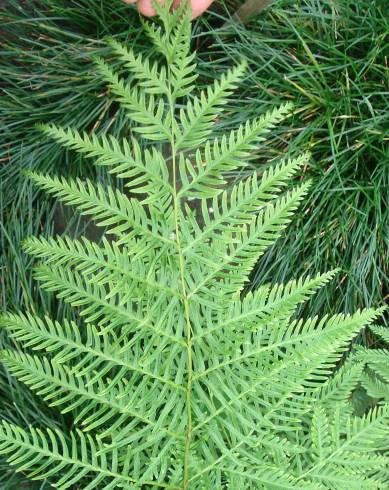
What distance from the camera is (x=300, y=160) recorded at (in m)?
0.65

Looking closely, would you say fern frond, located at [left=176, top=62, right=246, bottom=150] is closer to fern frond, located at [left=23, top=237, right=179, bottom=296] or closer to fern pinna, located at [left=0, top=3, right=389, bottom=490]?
fern pinna, located at [left=0, top=3, right=389, bottom=490]

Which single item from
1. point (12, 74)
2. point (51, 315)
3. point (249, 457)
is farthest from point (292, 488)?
point (12, 74)

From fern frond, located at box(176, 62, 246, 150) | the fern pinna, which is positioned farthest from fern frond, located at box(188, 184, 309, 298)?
fern frond, located at box(176, 62, 246, 150)

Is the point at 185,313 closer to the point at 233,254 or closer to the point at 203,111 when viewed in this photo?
the point at 233,254

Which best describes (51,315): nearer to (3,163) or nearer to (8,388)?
(8,388)

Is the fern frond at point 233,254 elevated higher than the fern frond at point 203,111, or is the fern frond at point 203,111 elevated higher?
the fern frond at point 203,111

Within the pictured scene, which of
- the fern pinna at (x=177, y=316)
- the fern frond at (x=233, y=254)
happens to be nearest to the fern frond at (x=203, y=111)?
the fern pinna at (x=177, y=316)

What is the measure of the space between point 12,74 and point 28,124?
14 centimetres

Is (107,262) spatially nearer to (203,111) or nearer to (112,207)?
(112,207)

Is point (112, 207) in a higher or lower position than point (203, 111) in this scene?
lower

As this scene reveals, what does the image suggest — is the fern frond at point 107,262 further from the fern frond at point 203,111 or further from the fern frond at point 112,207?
the fern frond at point 203,111

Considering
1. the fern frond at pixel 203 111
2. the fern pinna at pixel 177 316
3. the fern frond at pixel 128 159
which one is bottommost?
the fern pinna at pixel 177 316

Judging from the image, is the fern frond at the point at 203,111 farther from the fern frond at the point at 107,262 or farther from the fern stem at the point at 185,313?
the fern frond at the point at 107,262

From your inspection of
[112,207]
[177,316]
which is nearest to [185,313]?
[177,316]
